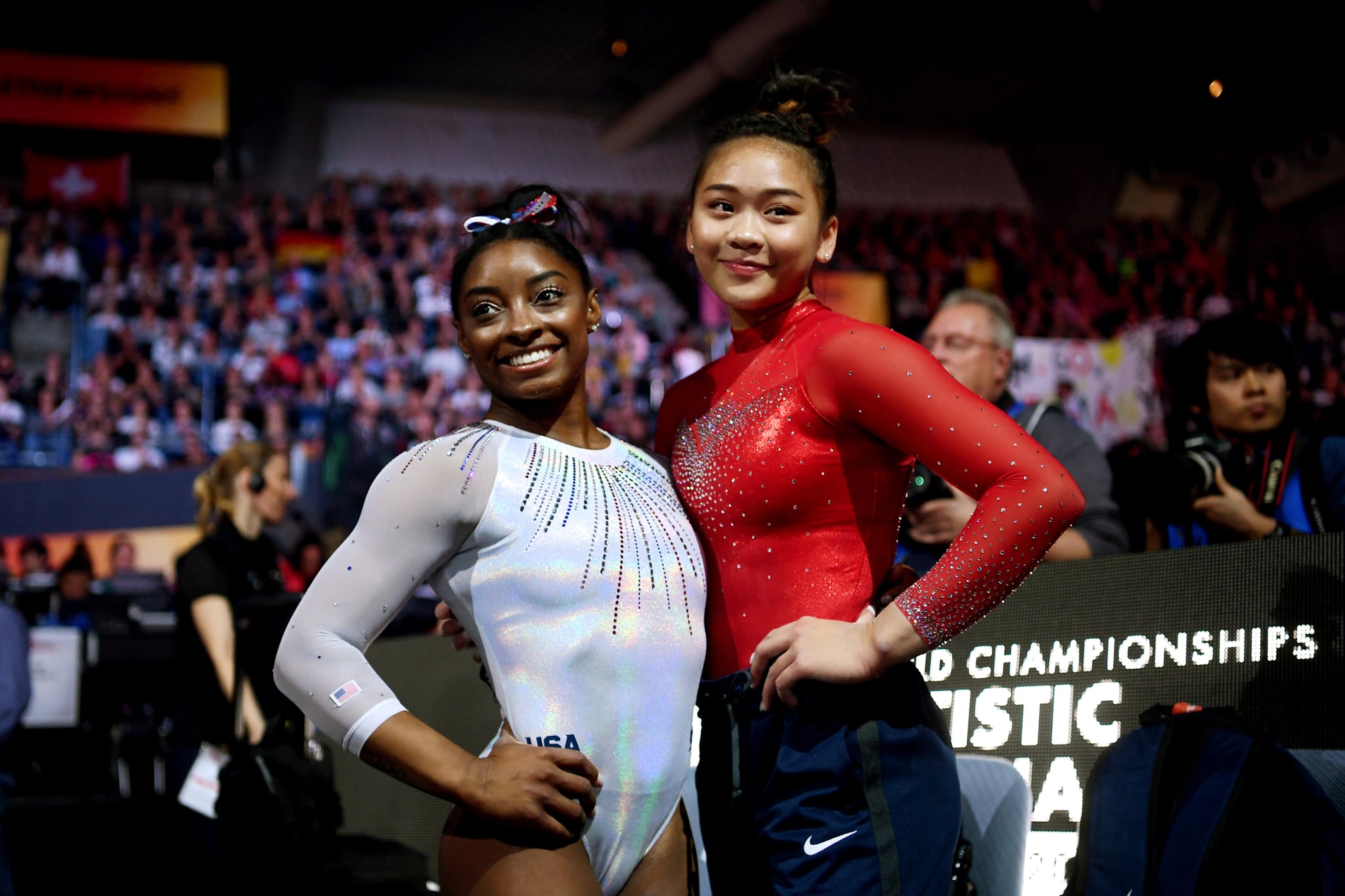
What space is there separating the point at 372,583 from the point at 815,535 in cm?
56

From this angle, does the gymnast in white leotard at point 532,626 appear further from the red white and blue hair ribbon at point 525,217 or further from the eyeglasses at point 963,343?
the eyeglasses at point 963,343

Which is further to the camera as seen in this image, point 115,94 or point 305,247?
point 115,94

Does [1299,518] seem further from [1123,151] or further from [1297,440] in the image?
[1123,151]

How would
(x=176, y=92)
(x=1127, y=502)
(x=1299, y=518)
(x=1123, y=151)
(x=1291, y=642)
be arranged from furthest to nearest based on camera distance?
(x=176, y=92) < (x=1123, y=151) < (x=1127, y=502) < (x=1299, y=518) < (x=1291, y=642)

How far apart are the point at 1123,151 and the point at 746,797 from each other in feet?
41.7

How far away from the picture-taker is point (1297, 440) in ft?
9.43

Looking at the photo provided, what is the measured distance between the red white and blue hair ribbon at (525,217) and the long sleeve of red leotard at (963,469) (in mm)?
507

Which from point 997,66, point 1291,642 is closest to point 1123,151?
point 997,66

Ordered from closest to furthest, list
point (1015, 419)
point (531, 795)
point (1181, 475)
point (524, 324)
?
1. point (531, 795)
2. point (524, 324)
3. point (1015, 419)
4. point (1181, 475)

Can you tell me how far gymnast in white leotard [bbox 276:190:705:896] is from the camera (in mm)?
1491

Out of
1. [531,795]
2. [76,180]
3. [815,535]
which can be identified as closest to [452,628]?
[531,795]

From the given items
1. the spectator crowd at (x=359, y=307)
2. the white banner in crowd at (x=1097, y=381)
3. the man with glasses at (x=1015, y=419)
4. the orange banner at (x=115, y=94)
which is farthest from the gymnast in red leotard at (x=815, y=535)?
the orange banner at (x=115, y=94)

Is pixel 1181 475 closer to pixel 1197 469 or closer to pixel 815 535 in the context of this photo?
pixel 1197 469

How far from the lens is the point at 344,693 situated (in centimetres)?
150
